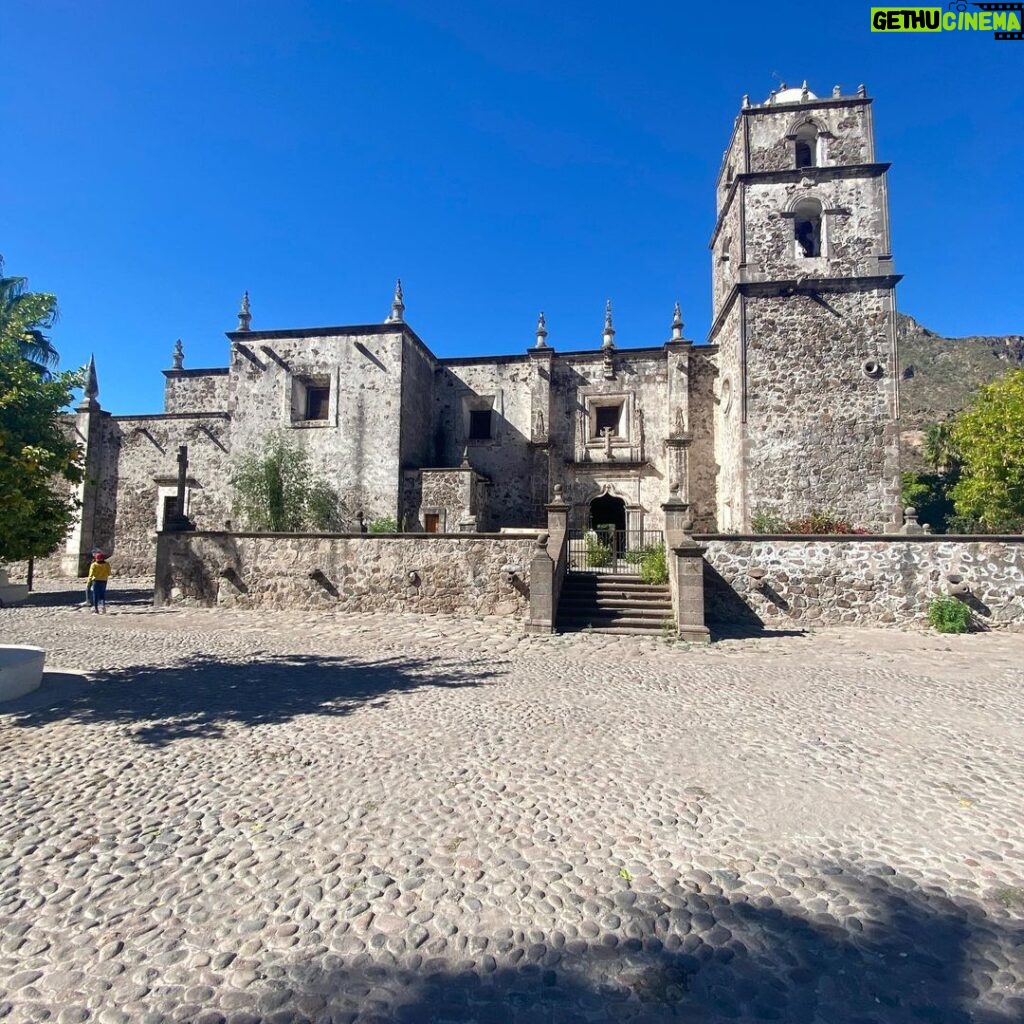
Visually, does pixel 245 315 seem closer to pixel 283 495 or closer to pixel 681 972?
pixel 283 495

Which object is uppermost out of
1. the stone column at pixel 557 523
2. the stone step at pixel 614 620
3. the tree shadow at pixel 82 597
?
the stone column at pixel 557 523

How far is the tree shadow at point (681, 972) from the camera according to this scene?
2.00 m

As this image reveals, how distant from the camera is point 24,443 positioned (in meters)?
5.89

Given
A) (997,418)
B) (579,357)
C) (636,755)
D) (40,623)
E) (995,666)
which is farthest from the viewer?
(579,357)

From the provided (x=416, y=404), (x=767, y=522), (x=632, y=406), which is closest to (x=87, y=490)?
(x=416, y=404)

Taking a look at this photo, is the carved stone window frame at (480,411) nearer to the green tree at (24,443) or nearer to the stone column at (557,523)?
the stone column at (557,523)

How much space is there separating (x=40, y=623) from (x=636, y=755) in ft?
42.1

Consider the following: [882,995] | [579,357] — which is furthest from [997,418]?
[882,995]

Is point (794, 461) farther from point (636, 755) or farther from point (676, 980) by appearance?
point (676, 980)

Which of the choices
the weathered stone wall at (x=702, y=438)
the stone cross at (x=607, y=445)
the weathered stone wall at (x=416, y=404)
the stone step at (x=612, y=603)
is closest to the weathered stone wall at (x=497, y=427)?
the weathered stone wall at (x=416, y=404)

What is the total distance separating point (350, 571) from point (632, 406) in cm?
1264

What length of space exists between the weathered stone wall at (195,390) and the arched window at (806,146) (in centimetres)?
2315

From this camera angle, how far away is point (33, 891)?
265 cm

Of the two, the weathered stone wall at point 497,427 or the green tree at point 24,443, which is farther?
the weathered stone wall at point 497,427
